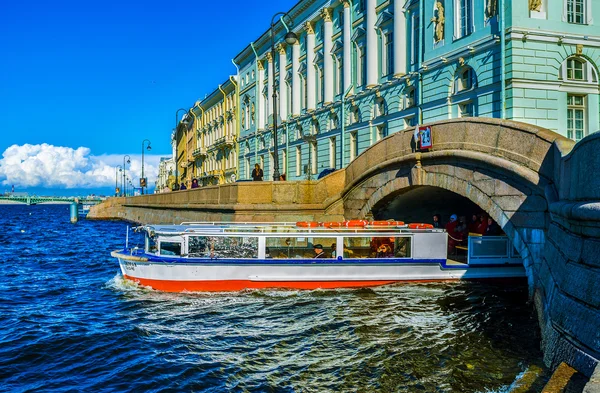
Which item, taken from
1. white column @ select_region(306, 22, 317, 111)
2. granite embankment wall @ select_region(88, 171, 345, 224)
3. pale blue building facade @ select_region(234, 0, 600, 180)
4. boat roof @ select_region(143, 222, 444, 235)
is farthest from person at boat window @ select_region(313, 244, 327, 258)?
white column @ select_region(306, 22, 317, 111)

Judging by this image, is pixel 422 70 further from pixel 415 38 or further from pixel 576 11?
pixel 576 11

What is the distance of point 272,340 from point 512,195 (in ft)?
19.5

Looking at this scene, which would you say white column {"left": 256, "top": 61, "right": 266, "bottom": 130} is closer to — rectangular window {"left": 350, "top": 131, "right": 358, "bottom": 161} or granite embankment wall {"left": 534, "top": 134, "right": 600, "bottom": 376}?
rectangular window {"left": 350, "top": 131, "right": 358, "bottom": 161}

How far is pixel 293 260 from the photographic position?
15.3 meters

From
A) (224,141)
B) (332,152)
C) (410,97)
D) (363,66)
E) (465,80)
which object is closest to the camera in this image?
(465,80)

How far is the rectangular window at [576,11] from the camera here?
805 inches

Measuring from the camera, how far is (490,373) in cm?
858

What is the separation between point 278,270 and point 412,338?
540cm

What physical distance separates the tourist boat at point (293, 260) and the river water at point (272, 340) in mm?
410

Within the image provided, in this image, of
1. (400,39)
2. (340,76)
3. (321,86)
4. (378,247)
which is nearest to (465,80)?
(400,39)

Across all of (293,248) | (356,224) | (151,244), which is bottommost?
(293,248)

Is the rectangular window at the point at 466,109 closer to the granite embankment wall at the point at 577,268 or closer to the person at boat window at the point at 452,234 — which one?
the person at boat window at the point at 452,234

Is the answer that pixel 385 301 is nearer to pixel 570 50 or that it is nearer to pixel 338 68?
pixel 570 50

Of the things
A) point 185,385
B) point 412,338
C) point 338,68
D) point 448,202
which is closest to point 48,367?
point 185,385
